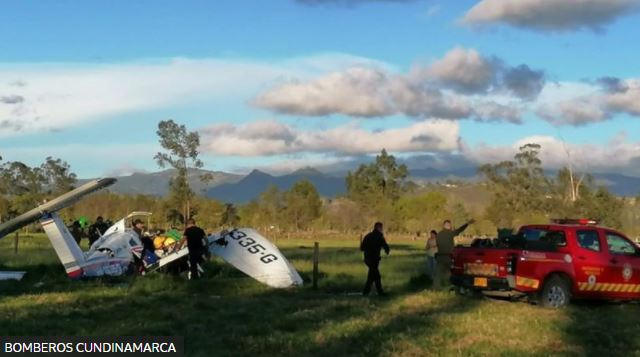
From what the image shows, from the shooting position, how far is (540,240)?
16.7 m

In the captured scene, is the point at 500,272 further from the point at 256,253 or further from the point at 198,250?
the point at 198,250

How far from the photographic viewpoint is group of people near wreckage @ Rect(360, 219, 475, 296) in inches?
733

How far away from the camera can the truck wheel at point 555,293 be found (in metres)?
16.1

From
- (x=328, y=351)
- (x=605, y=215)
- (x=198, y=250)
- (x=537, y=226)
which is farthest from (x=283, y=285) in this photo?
(x=605, y=215)

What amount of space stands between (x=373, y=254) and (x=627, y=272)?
545cm

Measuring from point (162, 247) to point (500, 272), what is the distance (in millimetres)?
10541

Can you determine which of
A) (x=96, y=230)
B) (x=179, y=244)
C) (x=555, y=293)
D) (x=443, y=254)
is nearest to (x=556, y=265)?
(x=555, y=293)

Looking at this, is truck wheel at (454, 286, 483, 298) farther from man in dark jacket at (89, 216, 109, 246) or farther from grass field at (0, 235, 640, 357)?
man in dark jacket at (89, 216, 109, 246)

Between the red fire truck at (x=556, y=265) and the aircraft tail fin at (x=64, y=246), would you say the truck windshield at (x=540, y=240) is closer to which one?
the red fire truck at (x=556, y=265)

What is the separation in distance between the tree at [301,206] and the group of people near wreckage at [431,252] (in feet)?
268

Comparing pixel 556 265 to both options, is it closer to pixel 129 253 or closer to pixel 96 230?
pixel 129 253

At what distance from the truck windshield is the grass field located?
121cm

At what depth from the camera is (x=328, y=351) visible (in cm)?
1020

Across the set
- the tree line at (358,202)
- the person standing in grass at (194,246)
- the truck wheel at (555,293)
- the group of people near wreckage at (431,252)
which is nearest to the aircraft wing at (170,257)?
the person standing in grass at (194,246)
